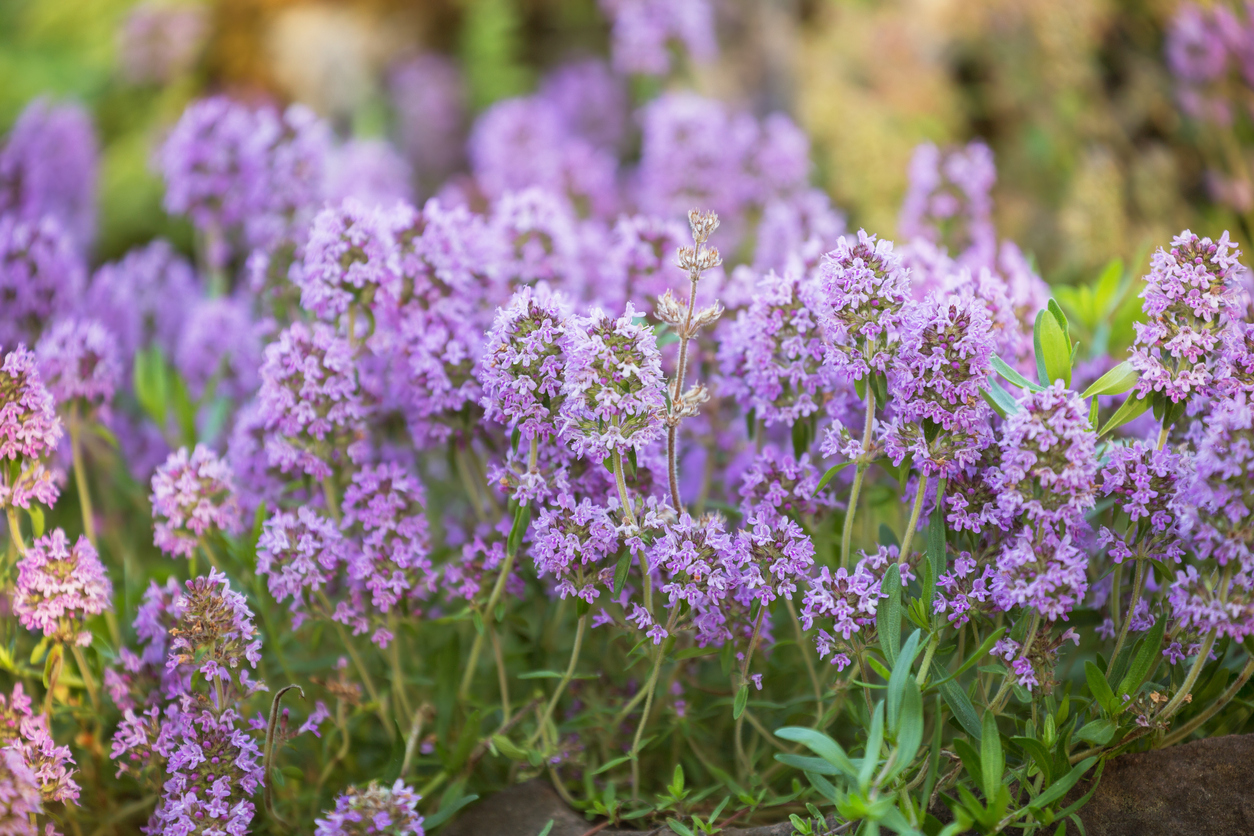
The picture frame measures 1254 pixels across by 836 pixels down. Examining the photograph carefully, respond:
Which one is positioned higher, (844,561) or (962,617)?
(844,561)

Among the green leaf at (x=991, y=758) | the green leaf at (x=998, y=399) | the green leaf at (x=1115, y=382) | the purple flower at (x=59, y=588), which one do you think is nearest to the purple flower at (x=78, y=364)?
the purple flower at (x=59, y=588)

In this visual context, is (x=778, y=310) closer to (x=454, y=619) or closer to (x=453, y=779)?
(x=454, y=619)

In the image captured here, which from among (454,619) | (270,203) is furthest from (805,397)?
(270,203)

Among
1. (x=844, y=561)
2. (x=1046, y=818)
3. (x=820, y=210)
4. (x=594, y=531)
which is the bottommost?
(x=1046, y=818)

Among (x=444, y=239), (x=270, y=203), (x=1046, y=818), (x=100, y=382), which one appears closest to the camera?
(x=1046, y=818)

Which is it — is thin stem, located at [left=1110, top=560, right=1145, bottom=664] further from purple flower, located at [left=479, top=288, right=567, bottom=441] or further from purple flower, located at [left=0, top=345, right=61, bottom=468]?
purple flower, located at [left=0, top=345, right=61, bottom=468]

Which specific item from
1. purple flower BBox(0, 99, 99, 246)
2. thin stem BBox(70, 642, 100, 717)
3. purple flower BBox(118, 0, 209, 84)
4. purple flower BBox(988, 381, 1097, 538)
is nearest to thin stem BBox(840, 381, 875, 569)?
purple flower BBox(988, 381, 1097, 538)

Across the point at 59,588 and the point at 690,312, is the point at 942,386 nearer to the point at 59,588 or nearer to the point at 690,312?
the point at 690,312

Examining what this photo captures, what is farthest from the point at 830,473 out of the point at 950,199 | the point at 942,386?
the point at 950,199
